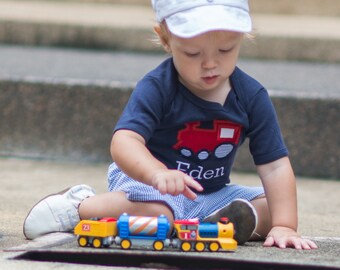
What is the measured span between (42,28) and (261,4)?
183 cm

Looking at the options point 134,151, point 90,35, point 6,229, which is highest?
point 90,35

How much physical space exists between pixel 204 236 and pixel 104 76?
2308 millimetres

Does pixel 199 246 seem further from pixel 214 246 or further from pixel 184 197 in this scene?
pixel 184 197

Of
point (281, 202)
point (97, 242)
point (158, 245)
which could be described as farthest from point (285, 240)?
point (97, 242)

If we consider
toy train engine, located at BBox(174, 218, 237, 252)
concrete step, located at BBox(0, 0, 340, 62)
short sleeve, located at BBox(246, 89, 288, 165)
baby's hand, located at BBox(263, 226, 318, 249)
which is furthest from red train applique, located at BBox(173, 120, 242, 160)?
concrete step, located at BBox(0, 0, 340, 62)

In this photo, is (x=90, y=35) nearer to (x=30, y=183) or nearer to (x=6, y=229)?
(x=30, y=183)

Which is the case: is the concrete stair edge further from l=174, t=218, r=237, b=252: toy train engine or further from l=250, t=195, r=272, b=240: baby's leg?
l=174, t=218, r=237, b=252: toy train engine

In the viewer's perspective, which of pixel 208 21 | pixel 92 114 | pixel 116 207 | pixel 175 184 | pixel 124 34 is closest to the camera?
pixel 175 184

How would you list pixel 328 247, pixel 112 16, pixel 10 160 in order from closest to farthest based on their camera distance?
1. pixel 328 247
2. pixel 10 160
3. pixel 112 16

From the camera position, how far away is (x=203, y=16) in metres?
2.73

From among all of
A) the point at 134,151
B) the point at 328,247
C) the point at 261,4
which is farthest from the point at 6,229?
the point at 261,4

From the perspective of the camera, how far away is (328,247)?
2.81 meters

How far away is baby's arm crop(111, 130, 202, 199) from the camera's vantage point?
251 centimetres

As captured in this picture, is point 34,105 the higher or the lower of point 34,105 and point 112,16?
the lower
